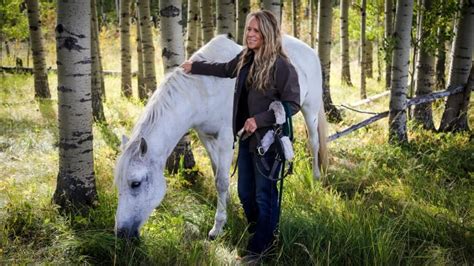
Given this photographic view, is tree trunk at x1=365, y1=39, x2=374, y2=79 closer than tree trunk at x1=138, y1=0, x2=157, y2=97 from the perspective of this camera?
No

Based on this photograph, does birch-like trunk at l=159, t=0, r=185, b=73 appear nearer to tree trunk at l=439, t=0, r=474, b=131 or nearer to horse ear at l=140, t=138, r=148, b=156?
horse ear at l=140, t=138, r=148, b=156

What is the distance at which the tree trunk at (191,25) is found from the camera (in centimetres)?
945

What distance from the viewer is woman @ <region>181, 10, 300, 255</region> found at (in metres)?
3.08

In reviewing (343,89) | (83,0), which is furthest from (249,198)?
(343,89)

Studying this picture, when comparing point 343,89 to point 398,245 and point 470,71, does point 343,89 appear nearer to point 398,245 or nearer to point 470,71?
point 470,71

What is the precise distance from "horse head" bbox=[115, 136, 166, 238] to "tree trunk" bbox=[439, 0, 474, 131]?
18.4 feet

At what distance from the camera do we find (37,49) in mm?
9227

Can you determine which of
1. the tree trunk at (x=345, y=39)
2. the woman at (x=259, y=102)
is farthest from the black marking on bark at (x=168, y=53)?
the tree trunk at (x=345, y=39)

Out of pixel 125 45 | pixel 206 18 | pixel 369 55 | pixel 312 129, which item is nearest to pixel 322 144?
pixel 312 129

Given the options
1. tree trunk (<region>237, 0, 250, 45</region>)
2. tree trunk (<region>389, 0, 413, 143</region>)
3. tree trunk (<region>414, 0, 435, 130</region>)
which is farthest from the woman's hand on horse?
tree trunk (<region>414, 0, 435, 130</region>)

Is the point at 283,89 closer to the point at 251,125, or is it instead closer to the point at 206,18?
the point at 251,125

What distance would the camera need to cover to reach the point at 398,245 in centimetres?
338

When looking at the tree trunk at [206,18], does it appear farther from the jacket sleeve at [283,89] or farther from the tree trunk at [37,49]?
the jacket sleeve at [283,89]

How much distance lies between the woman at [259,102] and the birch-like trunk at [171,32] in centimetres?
142
